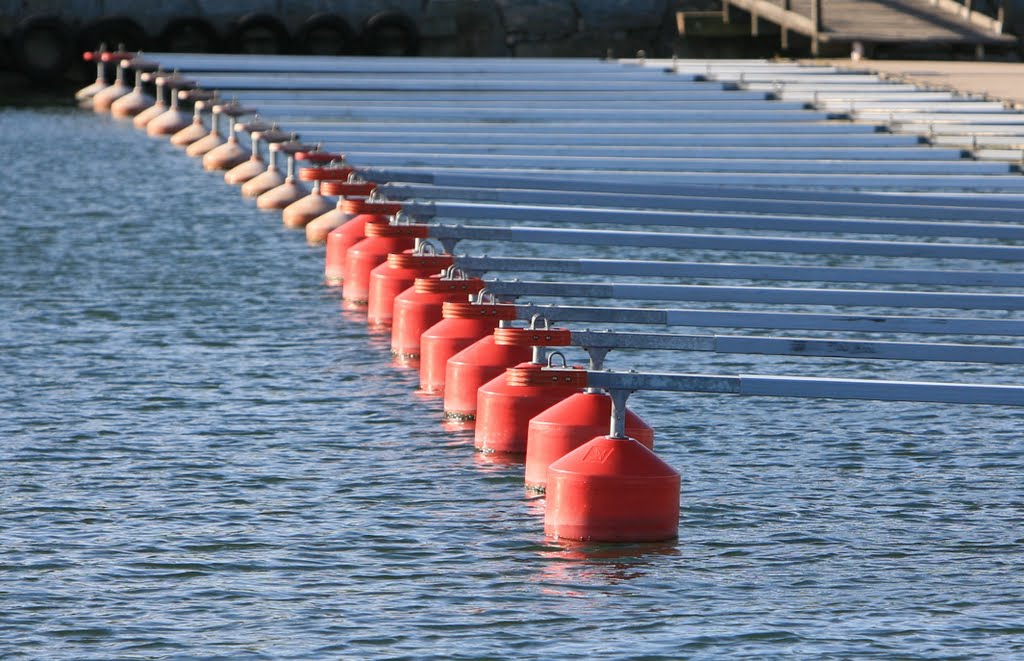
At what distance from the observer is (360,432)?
1891 centimetres

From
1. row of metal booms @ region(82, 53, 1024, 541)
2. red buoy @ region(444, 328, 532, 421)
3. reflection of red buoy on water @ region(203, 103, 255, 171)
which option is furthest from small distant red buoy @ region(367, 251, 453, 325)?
reflection of red buoy on water @ region(203, 103, 255, 171)

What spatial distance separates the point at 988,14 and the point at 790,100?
23080 mm

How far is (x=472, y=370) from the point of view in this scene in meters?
19.2

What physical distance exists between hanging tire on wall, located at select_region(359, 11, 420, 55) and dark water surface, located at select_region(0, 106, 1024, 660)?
3937cm

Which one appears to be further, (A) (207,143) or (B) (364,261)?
(A) (207,143)

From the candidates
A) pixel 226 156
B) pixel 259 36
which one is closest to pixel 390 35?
pixel 259 36

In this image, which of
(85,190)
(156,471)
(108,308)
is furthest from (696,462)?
(85,190)

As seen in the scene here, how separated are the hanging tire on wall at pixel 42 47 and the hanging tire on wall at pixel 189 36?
2.82m

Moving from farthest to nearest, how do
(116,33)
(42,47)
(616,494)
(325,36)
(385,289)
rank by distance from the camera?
(325,36)
(116,33)
(42,47)
(385,289)
(616,494)

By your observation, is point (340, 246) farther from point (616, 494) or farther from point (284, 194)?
point (616, 494)

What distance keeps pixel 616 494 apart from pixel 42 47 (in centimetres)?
5000

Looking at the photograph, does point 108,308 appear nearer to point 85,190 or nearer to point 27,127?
point 85,190

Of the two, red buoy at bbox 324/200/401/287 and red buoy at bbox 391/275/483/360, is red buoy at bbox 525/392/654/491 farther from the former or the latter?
red buoy at bbox 324/200/401/287

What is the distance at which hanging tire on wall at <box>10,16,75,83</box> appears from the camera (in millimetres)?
61000
